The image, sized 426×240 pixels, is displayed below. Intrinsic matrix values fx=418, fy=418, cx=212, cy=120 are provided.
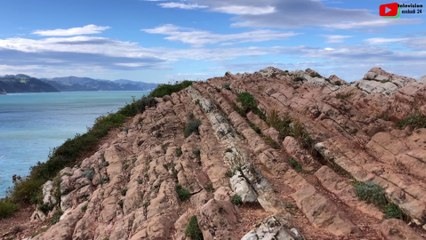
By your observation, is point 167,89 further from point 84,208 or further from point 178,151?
point 84,208

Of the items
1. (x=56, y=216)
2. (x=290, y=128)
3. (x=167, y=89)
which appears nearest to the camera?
(x=56, y=216)

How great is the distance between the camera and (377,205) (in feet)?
45.6

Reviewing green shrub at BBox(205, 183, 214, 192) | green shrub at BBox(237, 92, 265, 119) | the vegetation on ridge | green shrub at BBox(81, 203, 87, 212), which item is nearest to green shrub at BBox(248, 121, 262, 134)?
green shrub at BBox(237, 92, 265, 119)

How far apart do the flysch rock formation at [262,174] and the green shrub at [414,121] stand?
411 mm

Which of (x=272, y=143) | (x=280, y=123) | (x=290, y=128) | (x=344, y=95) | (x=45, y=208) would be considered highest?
(x=344, y=95)

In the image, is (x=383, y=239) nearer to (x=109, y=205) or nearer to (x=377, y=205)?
(x=377, y=205)

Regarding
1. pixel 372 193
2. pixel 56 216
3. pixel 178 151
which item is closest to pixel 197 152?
pixel 178 151

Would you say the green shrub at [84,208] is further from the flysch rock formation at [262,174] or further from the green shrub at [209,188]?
the green shrub at [209,188]

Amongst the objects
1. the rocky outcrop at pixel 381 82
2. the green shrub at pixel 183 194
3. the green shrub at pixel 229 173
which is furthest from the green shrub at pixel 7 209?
the rocky outcrop at pixel 381 82

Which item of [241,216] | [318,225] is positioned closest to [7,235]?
[241,216]

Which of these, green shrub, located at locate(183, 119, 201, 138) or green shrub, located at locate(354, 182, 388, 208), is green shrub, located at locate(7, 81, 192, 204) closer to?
green shrub, located at locate(183, 119, 201, 138)

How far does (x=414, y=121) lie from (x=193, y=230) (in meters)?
11.8

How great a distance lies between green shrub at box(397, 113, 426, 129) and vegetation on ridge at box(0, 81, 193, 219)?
777 inches

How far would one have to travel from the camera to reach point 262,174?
55.1 feet
